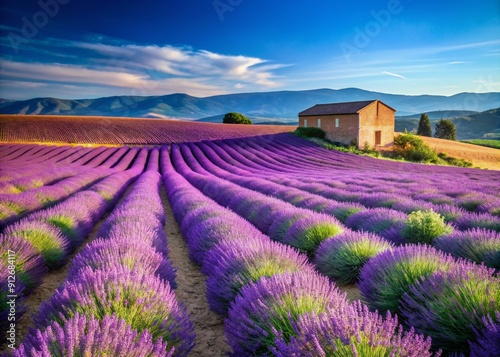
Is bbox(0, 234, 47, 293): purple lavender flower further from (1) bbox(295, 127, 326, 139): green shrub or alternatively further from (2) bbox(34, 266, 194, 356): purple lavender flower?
(1) bbox(295, 127, 326, 139): green shrub

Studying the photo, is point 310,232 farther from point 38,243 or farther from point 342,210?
point 38,243

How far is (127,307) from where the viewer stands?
6.17 ft

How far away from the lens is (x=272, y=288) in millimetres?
1908

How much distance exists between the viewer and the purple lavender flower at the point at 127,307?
1778 millimetres

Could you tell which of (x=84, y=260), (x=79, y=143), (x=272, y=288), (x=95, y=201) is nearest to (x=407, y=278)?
(x=272, y=288)

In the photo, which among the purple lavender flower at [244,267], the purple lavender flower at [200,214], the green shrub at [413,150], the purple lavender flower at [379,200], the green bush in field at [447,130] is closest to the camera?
the purple lavender flower at [244,267]

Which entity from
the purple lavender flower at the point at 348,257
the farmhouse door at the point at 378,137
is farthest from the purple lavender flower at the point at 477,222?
the farmhouse door at the point at 378,137

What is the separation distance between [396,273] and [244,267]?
121 cm

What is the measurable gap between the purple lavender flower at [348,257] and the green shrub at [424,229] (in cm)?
85

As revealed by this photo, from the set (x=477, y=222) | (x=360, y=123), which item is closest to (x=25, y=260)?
(x=477, y=222)

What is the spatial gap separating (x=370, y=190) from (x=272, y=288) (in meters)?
7.53

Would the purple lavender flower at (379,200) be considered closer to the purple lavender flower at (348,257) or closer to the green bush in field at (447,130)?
the purple lavender flower at (348,257)

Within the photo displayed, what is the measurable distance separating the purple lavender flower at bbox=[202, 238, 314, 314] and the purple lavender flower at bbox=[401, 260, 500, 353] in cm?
82

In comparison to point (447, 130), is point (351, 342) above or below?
above
